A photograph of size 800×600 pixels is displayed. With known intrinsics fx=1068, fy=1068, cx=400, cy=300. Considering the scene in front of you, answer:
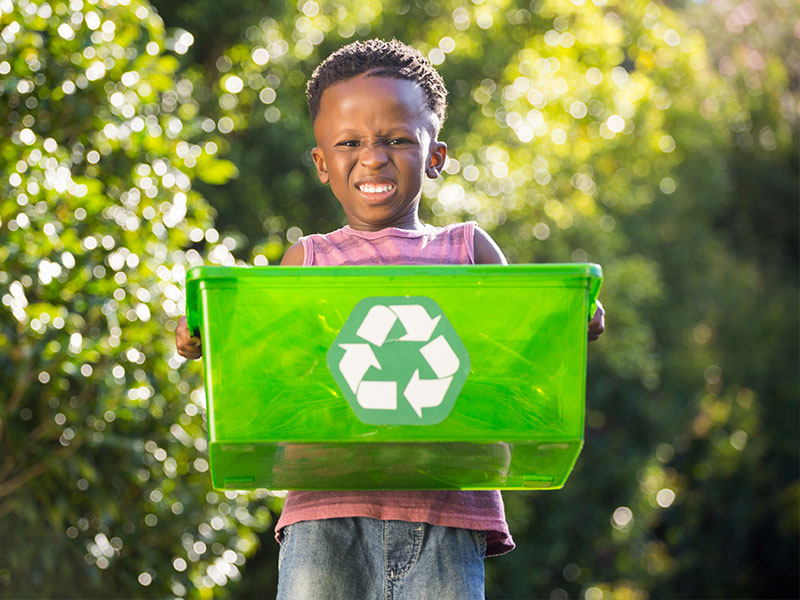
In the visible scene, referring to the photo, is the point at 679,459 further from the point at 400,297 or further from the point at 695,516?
the point at 400,297

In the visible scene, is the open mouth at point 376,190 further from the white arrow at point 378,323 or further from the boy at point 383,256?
the white arrow at point 378,323

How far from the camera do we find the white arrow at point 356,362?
168 cm

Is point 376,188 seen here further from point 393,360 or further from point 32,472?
point 32,472

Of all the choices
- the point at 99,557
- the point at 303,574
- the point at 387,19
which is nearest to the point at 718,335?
the point at 387,19

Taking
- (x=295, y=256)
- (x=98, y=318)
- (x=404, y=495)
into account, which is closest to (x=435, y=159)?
(x=295, y=256)

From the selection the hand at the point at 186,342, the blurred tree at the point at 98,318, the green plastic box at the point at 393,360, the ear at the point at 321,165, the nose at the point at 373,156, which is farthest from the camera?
the blurred tree at the point at 98,318

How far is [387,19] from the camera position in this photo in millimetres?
7977

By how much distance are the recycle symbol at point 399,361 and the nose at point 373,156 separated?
14.8 inches

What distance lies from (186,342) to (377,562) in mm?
517

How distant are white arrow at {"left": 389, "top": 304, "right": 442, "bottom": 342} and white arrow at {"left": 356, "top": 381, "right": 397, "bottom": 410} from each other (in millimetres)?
81

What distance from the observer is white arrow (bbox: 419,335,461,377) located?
1687 millimetres

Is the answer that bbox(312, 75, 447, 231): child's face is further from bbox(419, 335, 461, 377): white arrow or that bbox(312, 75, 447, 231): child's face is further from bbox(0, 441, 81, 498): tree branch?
bbox(0, 441, 81, 498): tree branch

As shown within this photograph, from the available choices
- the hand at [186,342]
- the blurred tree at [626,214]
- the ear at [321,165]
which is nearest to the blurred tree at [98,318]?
the blurred tree at [626,214]

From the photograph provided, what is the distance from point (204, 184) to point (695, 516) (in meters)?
6.88
